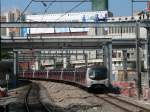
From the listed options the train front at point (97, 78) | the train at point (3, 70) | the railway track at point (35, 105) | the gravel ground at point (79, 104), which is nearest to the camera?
the gravel ground at point (79, 104)

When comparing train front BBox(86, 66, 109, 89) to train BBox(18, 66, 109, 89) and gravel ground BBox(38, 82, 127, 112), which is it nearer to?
train BBox(18, 66, 109, 89)

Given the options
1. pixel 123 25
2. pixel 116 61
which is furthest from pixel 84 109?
pixel 116 61

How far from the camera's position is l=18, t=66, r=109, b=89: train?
50062 mm

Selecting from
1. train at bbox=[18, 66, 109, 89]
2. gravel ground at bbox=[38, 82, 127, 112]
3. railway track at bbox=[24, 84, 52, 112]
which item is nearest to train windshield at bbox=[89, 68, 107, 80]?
train at bbox=[18, 66, 109, 89]

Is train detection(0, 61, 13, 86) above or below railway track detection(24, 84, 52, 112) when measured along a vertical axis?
above

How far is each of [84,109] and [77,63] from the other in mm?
91635

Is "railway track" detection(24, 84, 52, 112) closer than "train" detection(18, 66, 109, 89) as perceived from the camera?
Yes

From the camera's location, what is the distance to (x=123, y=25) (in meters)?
52.2

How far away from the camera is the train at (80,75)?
50.1 meters

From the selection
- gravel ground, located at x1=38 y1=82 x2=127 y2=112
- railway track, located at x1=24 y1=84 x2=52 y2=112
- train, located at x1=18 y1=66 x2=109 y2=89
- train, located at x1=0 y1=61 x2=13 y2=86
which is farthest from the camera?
train, located at x1=0 y1=61 x2=13 y2=86

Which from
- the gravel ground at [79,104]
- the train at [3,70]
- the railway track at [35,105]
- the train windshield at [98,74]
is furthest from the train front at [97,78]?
the train at [3,70]

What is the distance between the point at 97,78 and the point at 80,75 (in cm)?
1135

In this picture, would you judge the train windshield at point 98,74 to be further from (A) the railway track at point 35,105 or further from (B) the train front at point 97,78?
(A) the railway track at point 35,105

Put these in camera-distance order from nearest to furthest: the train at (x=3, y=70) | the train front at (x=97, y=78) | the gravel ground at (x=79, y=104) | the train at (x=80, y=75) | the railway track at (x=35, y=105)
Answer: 1. the gravel ground at (x=79, y=104)
2. the railway track at (x=35, y=105)
3. the train front at (x=97, y=78)
4. the train at (x=80, y=75)
5. the train at (x=3, y=70)
